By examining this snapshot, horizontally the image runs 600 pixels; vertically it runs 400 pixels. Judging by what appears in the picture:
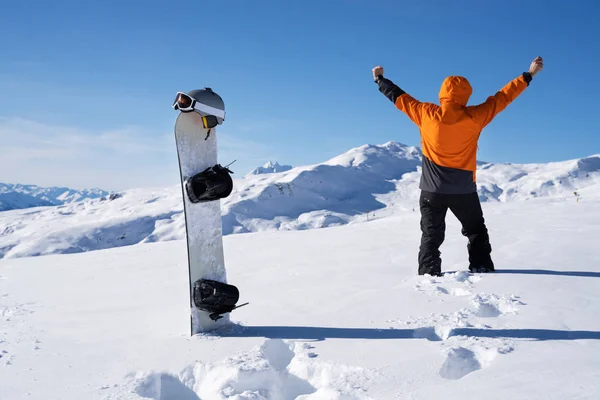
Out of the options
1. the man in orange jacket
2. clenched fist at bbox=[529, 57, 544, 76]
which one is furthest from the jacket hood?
clenched fist at bbox=[529, 57, 544, 76]

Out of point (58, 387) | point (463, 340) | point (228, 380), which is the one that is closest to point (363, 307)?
point (463, 340)

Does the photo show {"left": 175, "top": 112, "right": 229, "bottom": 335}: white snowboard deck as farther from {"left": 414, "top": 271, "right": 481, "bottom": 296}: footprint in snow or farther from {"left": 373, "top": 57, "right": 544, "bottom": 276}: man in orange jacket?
{"left": 373, "top": 57, "right": 544, "bottom": 276}: man in orange jacket

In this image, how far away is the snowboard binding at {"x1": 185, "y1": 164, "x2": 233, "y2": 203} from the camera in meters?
3.06

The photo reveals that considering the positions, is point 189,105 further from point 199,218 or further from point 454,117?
point 454,117

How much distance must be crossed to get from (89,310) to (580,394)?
12.5 feet

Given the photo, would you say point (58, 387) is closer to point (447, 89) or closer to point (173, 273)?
point (173, 273)

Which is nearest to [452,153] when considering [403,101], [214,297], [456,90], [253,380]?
[456,90]

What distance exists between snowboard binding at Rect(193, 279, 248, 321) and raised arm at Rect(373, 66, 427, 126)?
2639mm

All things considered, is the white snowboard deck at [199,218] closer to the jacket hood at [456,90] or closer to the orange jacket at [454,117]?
the orange jacket at [454,117]

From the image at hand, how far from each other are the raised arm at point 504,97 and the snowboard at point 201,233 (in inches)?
105

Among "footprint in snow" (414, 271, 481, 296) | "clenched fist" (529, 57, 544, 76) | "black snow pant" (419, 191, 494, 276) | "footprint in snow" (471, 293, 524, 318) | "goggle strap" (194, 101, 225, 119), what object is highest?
"clenched fist" (529, 57, 544, 76)

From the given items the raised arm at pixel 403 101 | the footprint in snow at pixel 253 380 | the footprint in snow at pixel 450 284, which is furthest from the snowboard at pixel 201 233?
the raised arm at pixel 403 101

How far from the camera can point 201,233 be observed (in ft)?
10.5

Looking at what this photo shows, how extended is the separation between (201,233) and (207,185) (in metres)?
0.40
